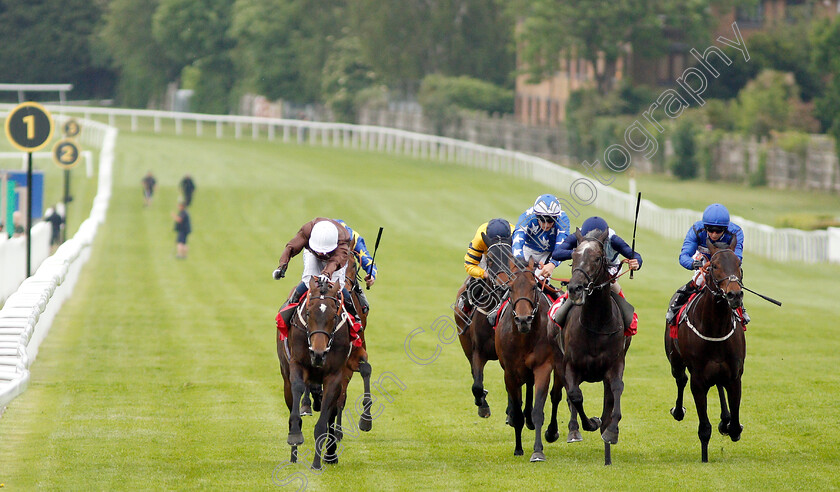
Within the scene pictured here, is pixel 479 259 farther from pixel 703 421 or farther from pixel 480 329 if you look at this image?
pixel 703 421

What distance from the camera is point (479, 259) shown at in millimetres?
12508

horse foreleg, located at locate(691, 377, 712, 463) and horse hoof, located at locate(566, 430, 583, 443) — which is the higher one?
horse foreleg, located at locate(691, 377, 712, 463)

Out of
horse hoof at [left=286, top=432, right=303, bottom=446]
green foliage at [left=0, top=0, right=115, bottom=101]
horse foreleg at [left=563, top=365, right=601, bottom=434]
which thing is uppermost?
green foliage at [left=0, top=0, right=115, bottom=101]

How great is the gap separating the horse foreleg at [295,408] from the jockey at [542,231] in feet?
7.21

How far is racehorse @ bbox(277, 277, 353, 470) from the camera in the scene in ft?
32.8

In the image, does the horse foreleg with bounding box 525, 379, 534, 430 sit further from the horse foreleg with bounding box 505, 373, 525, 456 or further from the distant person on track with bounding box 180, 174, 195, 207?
the distant person on track with bounding box 180, 174, 195, 207

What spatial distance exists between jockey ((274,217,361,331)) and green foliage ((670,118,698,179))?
4205 cm

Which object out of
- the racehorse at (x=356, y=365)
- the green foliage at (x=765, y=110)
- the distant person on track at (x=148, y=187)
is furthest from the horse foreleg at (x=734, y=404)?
the green foliage at (x=765, y=110)

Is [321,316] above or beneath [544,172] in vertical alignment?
above

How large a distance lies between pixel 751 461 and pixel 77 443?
18.4ft

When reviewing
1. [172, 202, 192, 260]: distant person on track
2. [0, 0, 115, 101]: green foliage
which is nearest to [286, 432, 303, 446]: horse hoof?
[172, 202, 192, 260]: distant person on track

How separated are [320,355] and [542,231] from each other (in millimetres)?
2558

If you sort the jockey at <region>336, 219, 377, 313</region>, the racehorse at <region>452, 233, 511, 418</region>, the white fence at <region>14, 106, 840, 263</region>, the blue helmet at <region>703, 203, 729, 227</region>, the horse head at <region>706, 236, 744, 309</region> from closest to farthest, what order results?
1. the horse head at <region>706, 236, 744, 309</region>
2. the blue helmet at <region>703, 203, 729, 227</region>
3. the jockey at <region>336, 219, 377, 313</region>
4. the racehorse at <region>452, 233, 511, 418</region>
5. the white fence at <region>14, 106, 840, 263</region>

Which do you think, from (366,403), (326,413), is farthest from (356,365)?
(366,403)
